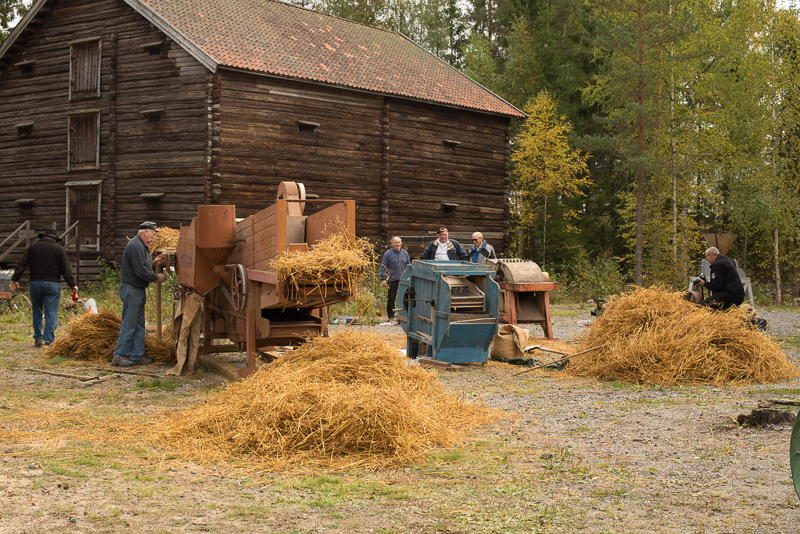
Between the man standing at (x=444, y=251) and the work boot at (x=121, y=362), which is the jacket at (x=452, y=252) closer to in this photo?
the man standing at (x=444, y=251)

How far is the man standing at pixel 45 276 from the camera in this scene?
10.6m

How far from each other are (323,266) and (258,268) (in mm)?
997

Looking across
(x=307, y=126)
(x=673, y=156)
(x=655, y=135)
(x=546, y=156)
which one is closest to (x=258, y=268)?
(x=307, y=126)

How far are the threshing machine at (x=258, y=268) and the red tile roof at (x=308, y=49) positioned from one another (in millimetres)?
10430

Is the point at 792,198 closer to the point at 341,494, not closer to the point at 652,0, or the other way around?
the point at 652,0

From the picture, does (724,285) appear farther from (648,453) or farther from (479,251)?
(648,453)

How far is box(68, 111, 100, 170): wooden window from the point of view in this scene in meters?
19.9

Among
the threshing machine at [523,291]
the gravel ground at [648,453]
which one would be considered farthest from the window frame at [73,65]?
the gravel ground at [648,453]

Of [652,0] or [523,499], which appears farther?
[652,0]

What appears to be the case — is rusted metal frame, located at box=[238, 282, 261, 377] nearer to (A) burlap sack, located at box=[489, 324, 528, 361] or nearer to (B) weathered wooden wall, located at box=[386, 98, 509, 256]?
(A) burlap sack, located at box=[489, 324, 528, 361]

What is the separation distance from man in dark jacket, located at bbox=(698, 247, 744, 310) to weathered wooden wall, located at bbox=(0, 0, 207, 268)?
12925mm

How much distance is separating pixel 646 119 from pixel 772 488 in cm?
2041

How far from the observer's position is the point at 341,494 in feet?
14.3

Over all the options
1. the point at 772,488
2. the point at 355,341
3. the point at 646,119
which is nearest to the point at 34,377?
the point at 355,341
